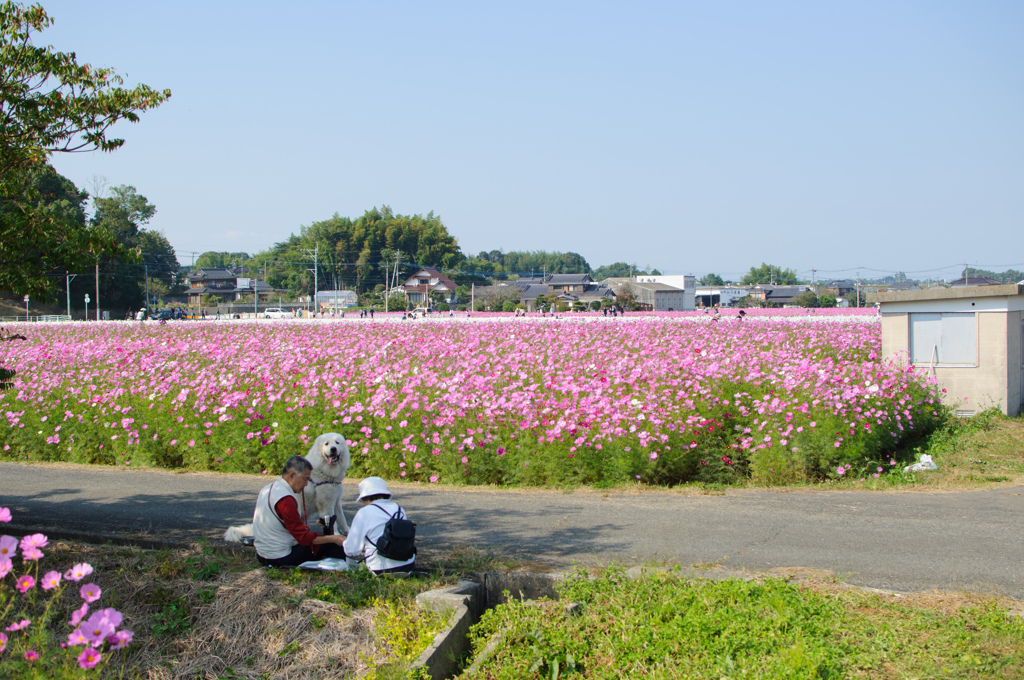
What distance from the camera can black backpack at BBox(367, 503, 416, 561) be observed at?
17.1 feet

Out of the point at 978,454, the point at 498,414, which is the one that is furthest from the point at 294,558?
the point at 978,454

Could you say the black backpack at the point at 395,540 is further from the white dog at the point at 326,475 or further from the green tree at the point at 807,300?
the green tree at the point at 807,300

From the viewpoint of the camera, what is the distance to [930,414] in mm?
11805

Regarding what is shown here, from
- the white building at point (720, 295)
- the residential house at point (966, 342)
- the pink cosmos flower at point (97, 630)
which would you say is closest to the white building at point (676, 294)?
the white building at point (720, 295)

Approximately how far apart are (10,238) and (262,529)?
2909 millimetres

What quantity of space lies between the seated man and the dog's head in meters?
0.30

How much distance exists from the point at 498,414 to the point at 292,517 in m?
4.41

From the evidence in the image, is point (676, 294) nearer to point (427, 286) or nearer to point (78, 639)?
point (427, 286)

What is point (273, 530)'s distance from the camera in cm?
556

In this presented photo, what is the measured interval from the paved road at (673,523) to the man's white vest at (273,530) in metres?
1.41

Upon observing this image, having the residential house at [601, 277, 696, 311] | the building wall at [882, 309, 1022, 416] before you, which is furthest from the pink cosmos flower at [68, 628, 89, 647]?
the residential house at [601, 277, 696, 311]

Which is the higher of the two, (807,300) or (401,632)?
(807,300)

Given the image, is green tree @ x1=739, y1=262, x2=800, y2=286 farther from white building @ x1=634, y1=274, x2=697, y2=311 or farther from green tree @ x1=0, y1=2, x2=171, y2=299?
green tree @ x1=0, y1=2, x2=171, y2=299

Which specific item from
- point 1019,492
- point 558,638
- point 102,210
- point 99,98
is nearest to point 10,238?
point 99,98
